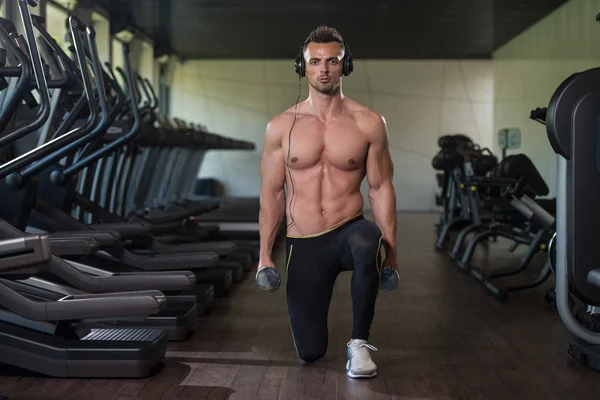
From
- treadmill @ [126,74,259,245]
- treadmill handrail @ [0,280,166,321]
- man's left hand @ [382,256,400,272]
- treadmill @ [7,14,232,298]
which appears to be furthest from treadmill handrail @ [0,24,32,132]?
treadmill @ [126,74,259,245]

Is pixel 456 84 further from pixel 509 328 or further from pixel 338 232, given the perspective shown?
pixel 338 232

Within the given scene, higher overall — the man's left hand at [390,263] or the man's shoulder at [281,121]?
the man's shoulder at [281,121]

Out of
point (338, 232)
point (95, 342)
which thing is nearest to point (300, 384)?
point (338, 232)

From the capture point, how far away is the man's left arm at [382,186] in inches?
120

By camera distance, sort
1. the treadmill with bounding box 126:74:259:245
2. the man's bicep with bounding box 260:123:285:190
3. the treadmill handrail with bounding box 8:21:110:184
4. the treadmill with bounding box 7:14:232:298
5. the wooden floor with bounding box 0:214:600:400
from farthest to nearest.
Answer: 1. the treadmill with bounding box 126:74:259:245
2. the treadmill handrail with bounding box 8:21:110:184
3. the treadmill with bounding box 7:14:232:298
4. the man's bicep with bounding box 260:123:285:190
5. the wooden floor with bounding box 0:214:600:400

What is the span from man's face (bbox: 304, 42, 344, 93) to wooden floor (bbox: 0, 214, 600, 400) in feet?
3.61

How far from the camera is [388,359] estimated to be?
3.27m

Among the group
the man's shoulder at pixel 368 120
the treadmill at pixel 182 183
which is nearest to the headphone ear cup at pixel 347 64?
the man's shoulder at pixel 368 120

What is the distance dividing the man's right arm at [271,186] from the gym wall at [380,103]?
10.6 m

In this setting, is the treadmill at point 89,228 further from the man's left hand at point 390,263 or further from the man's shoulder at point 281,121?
the man's left hand at point 390,263

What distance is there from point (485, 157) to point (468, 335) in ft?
12.8

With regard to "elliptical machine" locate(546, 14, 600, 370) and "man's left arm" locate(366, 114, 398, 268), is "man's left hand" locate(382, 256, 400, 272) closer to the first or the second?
"man's left arm" locate(366, 114, 398, 268)

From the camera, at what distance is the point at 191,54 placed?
44.2 feet

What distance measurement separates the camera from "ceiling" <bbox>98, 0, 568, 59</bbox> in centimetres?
937
